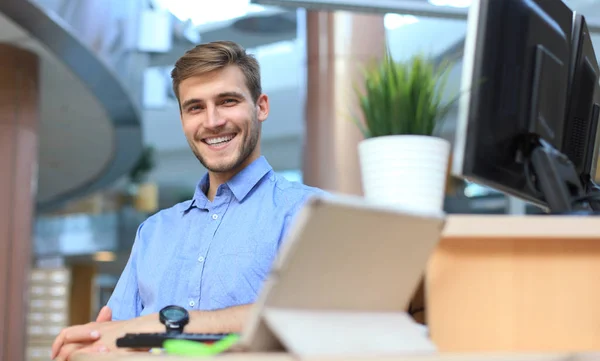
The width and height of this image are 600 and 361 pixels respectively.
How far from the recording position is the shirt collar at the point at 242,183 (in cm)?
186

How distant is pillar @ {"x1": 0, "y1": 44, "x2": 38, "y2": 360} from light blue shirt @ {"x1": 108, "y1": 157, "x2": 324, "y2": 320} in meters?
6.15

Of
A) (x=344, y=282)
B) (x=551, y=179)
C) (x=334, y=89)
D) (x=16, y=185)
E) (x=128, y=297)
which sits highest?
(x=334, y=89)

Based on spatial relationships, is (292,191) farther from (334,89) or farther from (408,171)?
(334,89)

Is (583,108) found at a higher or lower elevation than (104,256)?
higher

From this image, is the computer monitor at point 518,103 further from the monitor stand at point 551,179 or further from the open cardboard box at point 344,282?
the open cardboard box at point 344,282

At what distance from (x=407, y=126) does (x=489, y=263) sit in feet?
1.07

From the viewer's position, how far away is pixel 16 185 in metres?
7.71

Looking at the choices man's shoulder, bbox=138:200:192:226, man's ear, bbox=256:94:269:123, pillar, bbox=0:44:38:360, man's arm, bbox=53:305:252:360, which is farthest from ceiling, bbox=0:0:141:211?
man's arm, bbox=53:305:252:360

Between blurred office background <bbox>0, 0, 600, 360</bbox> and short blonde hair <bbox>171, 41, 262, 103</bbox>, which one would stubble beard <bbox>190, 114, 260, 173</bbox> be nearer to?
short blonde hair <bbox>171, 41, 262, 103</bbox>

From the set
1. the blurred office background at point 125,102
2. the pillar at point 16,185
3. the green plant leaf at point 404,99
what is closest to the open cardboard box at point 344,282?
the green plant leaf at point 404,99

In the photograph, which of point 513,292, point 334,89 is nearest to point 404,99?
point 513,292

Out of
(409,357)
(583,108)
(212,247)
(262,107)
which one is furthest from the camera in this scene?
(262,107)

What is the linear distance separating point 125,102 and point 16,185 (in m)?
1.40

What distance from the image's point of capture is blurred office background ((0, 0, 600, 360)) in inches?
240
